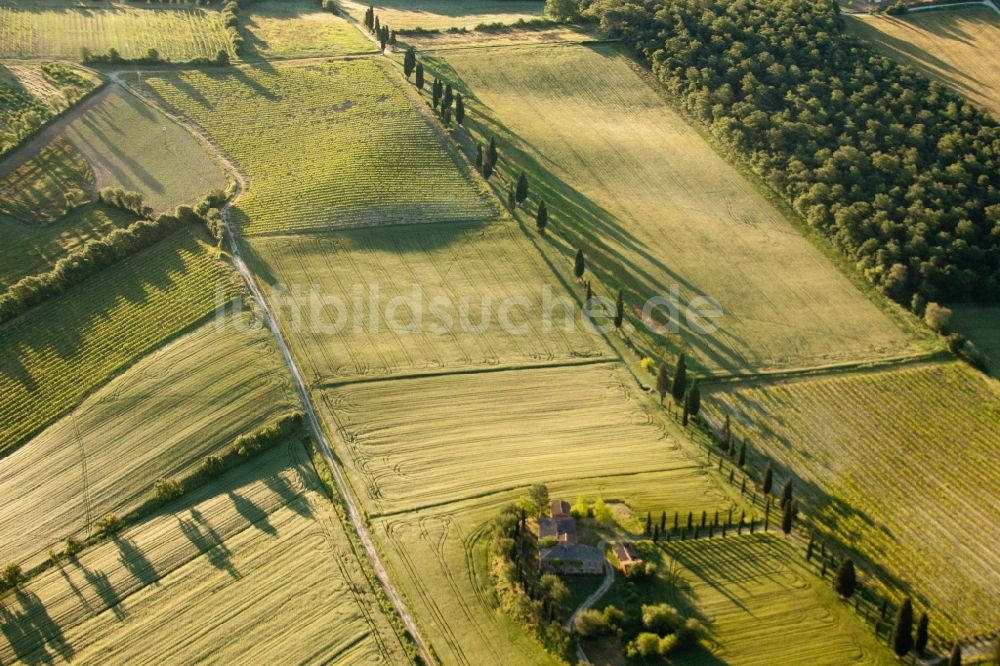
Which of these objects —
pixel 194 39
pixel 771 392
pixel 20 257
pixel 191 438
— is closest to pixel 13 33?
pixel 194 39

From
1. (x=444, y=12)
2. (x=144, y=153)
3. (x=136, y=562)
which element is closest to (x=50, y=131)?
(x=144, y=153)

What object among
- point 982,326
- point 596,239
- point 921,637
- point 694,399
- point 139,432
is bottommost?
point 139,432

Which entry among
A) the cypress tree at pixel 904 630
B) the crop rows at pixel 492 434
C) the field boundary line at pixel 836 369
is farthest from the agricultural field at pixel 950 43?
the cypress tree at pixel 904 630

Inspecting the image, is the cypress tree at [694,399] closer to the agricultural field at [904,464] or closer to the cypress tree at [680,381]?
the cypress tree at [680,381]

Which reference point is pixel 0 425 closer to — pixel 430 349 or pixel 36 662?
pixel 36 662

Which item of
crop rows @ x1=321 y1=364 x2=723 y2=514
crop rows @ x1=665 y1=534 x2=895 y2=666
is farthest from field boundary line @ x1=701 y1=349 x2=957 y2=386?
crop rows @ x1=665 y1=534 x2=895 y2=666

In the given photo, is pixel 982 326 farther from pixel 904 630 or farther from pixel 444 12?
pixel 444 12

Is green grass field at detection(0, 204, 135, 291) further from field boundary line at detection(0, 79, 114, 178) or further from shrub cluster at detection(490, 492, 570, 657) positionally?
shrub cluster at detection(490, 492, 570, 657)
